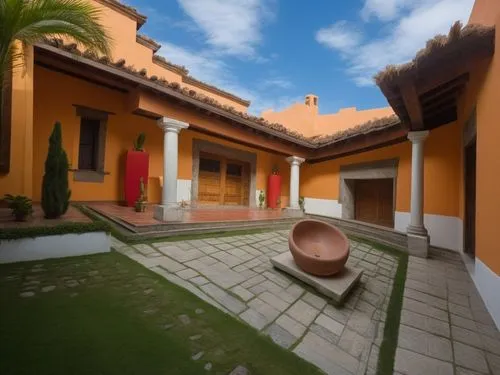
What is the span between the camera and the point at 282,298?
9.65ft

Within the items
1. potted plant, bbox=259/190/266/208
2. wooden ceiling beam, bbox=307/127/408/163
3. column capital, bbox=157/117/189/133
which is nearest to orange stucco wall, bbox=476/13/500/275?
wooden ceiling beam, bbox=307/127/408/163

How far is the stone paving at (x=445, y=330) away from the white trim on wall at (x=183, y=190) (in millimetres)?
6242

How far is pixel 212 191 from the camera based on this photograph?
8.81 m

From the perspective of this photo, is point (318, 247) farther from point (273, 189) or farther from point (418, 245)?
point (273, 189)

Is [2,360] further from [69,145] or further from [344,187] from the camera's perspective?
[344,187]

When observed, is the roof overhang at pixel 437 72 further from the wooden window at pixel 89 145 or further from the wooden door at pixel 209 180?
the wooden window at pixel 89 145

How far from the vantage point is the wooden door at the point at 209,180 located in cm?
852

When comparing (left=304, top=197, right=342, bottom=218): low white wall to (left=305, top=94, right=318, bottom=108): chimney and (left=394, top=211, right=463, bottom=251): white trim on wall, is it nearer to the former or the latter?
(left=394, top=211, right=463, bottom=251): white trim on wall

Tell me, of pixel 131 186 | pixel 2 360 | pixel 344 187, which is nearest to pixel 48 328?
pixel 2 360

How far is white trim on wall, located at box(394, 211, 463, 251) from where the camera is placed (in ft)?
17.4

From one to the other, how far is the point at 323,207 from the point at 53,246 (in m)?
8.58

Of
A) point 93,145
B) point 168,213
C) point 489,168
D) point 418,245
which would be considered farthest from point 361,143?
point 93,145

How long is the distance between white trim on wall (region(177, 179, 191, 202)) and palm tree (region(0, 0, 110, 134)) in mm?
4463

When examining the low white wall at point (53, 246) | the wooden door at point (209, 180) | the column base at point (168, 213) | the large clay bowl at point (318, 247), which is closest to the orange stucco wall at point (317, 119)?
the wooden door at point (209, 180)
